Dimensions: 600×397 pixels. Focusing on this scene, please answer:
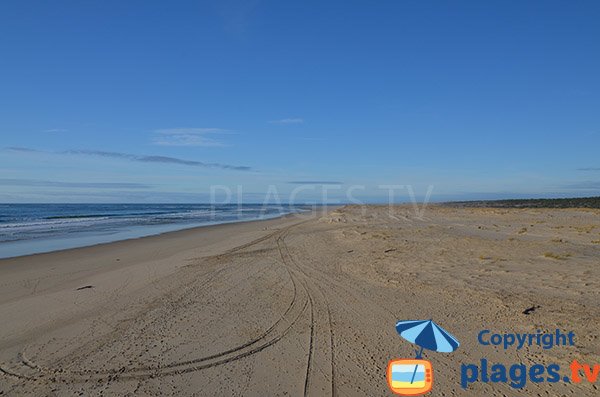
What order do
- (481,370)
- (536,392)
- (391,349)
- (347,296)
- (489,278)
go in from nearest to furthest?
1. (536,392)
2. (481,370)
3. (391,349)
4. (347,296)
5. (489,278)

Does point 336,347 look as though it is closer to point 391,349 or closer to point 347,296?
point 391,349

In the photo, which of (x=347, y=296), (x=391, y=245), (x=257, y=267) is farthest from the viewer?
(x=391, y=245)

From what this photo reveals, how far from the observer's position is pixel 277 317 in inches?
311

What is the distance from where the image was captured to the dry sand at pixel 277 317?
5.38 m

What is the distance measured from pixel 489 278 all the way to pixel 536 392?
571 centimetres

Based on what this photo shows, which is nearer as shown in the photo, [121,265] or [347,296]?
[347,296]

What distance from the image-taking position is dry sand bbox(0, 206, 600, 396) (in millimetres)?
5379

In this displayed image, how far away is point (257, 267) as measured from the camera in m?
13.2

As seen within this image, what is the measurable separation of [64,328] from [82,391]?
282 cm

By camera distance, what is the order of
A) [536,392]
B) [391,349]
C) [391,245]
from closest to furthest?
[536,392] → [391,349] → [391,245]

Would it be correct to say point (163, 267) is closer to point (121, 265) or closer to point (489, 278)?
point (121, 265)

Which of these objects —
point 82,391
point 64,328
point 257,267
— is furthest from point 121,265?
point 82,391

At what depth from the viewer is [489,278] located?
33.6 ft

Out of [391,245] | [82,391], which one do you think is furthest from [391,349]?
[391,245]
